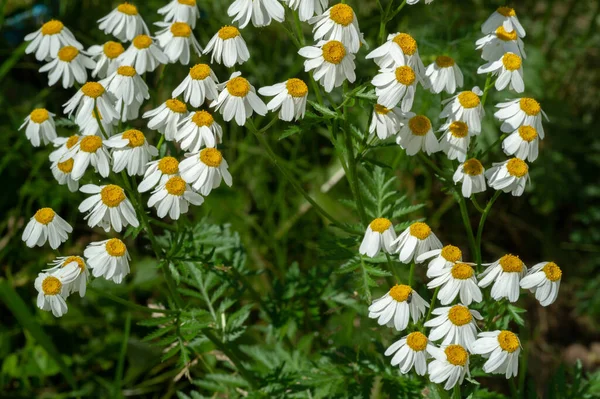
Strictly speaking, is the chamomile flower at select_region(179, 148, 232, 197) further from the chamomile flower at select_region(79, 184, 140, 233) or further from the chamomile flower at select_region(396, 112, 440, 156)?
the chamomile flower at select_region(396, 112, 440, 156)

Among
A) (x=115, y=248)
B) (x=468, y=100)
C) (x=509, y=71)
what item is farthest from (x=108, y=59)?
(x=509, y=71)

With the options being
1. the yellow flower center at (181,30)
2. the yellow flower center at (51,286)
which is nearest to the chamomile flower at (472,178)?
the yellow flower center at (181,30)

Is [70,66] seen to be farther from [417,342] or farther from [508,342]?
[508,342]

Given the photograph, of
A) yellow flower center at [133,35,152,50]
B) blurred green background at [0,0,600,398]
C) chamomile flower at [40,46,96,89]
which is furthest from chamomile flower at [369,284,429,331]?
chamomile flower at [40,46,96,89]

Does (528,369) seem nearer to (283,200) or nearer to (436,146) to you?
(283,200)

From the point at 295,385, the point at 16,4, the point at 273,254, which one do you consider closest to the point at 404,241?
the point at 295,385

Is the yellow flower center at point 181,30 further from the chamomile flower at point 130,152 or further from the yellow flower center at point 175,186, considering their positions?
the yellow flower center at point 175,186

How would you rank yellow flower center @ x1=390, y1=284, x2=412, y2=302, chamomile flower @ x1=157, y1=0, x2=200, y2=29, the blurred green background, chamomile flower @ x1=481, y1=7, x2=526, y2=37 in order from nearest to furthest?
yellow flower center @ x1=390, y1=284, x2=412, y2=302
chamomile flower @ x1=481, y1=7, x2=526, y2=37
chamomile flower @ x1=157, y1=0, x2=200, y2=29
the blurred green background
